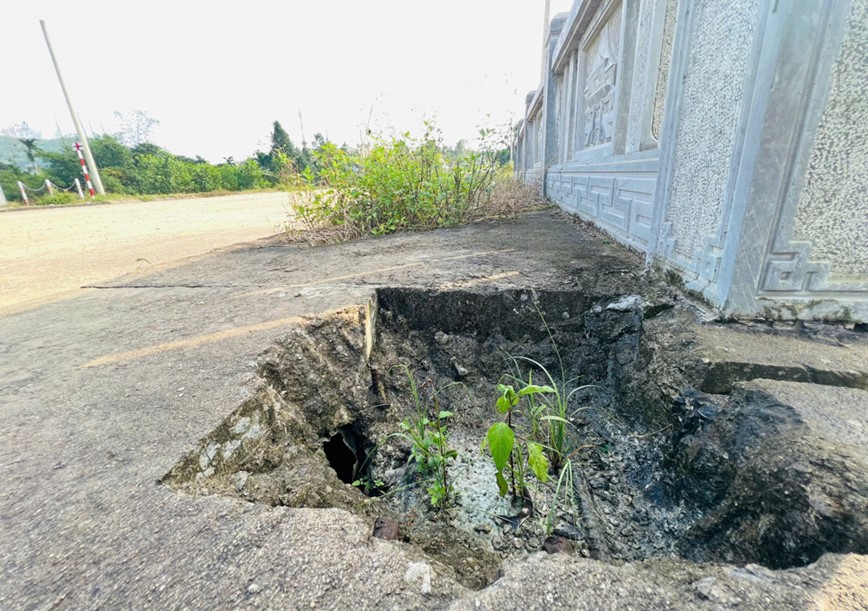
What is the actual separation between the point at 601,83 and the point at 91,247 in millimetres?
6565

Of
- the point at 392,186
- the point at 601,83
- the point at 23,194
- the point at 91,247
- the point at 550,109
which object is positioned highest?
the point at 550,109

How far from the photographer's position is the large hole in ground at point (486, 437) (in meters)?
1.00

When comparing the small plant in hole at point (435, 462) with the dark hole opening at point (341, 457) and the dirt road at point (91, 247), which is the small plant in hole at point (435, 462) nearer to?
the dark hole opening at point (341, 457)

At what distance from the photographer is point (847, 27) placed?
1.15 m

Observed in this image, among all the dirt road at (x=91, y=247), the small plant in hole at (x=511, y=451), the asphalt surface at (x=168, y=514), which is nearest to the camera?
the asphalt surface at (x=168, y=514)

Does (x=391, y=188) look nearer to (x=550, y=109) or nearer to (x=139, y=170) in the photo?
(x=550, y=109)

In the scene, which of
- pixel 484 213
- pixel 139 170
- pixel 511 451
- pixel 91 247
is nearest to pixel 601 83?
pixel 484 213

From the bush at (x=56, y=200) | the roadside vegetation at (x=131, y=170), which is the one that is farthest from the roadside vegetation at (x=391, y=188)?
the bush at (x=56, y=200)

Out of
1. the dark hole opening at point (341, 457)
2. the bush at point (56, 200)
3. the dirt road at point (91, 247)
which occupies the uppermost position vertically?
the bush at point (56, 200)

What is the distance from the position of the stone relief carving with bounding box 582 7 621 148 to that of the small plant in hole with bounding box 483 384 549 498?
2.82 meters

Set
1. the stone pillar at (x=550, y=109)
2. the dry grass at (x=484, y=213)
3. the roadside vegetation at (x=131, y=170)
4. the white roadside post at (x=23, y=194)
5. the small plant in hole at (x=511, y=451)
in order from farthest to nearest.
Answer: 1. the roadside vegetation at (x=131, y=170)
2. the white roadside post at (x=23, y=194)
3. the stone pillar at (x=550, y=109)
4. the dry grass at (x=484, y=213)
5. the small plant in hole at (x=511, y=451)

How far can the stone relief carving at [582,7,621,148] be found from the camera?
3.22m

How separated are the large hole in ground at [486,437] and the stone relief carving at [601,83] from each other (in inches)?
87.1

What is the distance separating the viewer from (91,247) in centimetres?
507
